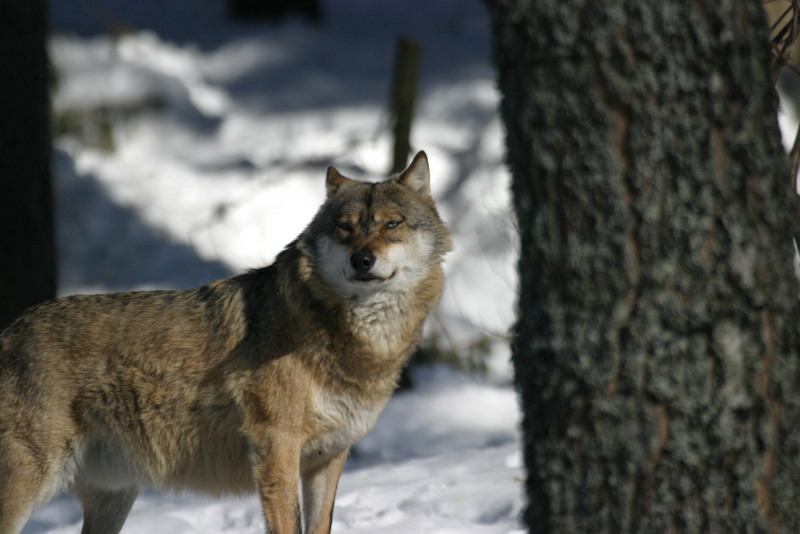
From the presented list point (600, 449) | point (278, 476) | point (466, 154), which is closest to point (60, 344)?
point (278, 476)

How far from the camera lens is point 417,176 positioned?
15.5ft

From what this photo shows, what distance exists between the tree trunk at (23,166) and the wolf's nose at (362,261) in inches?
146

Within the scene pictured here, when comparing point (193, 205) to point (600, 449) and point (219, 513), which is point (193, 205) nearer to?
point (219, 513)


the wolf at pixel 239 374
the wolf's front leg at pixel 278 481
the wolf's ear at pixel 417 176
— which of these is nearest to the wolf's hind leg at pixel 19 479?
the wolf at pixel 239 374

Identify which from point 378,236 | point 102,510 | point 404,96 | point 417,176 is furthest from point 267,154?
point 378,236

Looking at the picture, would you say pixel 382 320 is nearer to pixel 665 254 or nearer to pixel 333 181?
pixel 333 181

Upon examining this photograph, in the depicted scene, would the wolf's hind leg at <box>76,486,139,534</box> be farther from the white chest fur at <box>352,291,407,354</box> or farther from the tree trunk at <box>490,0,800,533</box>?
the tree trunk at <box>490,0,800,533</box>

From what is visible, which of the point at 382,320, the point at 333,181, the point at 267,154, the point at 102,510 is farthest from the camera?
the point at 267,154

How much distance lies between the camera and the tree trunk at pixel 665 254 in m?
2.40

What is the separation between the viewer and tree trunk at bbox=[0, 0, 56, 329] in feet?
22.3

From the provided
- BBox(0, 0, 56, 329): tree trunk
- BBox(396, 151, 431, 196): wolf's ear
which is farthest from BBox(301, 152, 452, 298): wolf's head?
BBox(0, 0, 56, 329): tree trunk

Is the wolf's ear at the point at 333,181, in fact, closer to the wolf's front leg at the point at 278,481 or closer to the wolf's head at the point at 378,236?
the wolf's head at the point at 378,236

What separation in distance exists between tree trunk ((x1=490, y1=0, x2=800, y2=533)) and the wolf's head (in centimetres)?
172

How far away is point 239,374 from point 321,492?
29.1 inches
